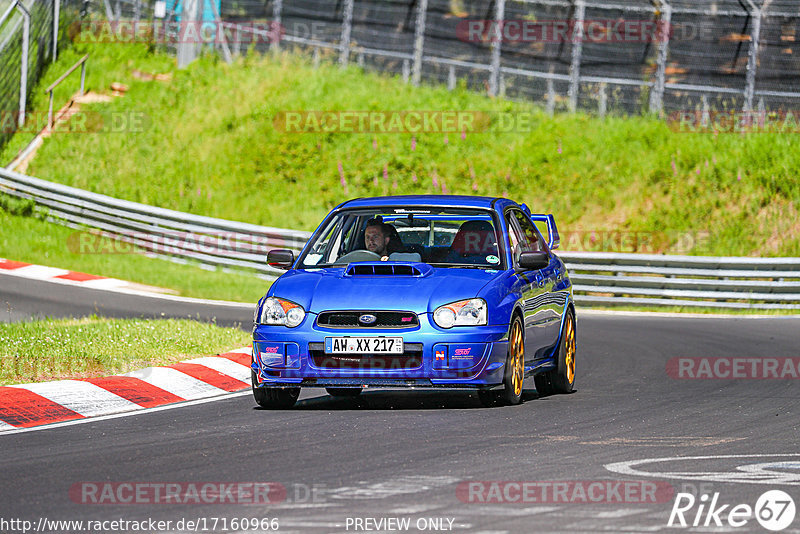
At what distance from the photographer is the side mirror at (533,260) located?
10.6 meters

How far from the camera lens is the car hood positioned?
991 centimetres

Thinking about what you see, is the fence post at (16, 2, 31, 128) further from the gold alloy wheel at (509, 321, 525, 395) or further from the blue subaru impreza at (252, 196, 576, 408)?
the gold alloy wheel at (509, 321, 525, 395)

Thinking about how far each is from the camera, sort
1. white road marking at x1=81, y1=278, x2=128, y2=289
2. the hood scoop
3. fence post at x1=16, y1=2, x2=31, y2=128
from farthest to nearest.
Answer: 1. fence post at x1=16, y1=2, x2=31, y2=128
2. white road marking at x1=81, y1=278, x2=128, y2=289
3. the hood scoop

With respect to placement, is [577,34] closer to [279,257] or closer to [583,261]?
[583,261]

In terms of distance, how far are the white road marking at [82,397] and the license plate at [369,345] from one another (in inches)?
66.9

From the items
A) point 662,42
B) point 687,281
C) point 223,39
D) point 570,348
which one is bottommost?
point 687,281

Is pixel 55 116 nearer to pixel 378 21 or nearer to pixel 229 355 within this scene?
pixel 378 21

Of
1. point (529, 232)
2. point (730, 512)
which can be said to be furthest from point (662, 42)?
point (730, 512)

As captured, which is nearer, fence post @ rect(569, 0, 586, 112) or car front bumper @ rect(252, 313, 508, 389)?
car front bumper @ rect(252, 313, 508, 389)

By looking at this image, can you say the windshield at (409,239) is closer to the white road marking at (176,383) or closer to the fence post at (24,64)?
the white road marking at (176,383)

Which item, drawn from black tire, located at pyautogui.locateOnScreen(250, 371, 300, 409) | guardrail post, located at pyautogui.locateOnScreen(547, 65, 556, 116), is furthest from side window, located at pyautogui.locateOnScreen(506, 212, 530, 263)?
guardrail post, located at pyautogui.locateOnScreen(547, 65, 556, 116)

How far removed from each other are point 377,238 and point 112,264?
15.7 metres

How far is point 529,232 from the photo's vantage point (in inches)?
484

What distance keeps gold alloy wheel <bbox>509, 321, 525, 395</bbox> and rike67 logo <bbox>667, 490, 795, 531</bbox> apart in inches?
143
